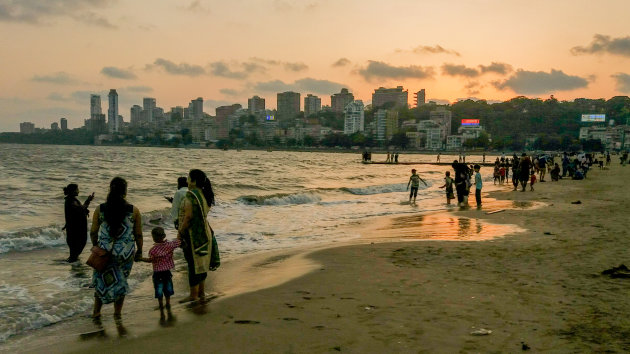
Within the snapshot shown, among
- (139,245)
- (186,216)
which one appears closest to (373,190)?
(186,216)

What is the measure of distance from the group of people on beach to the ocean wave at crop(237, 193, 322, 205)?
16961 mm

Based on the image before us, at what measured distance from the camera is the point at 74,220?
941 cm

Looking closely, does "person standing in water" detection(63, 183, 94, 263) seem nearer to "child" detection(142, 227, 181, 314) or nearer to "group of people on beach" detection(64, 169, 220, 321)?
"group of people on beach" detection(64, 169, 220, 321)

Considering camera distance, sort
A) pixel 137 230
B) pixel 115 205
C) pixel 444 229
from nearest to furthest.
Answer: pixel 115 205
pixel 137 230
pixel 444 229

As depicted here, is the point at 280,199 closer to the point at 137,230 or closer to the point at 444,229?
the point at 444,229

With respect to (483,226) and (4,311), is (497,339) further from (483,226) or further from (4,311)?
(483,226)

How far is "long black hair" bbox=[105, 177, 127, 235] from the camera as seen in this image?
540cm

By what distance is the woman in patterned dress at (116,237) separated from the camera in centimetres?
543

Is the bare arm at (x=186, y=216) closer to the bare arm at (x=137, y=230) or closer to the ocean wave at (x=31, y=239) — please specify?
the bare arm at (x=137, y=230)

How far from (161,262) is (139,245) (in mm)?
400

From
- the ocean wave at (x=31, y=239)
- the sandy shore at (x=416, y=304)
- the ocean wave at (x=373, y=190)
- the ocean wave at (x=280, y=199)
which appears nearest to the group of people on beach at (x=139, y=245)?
the sandy shore at (x=416, y=304)

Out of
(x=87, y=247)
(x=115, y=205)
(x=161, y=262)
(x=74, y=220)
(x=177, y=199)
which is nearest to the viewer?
(x=115, y=205)

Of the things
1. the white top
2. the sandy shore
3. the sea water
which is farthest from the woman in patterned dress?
the white top

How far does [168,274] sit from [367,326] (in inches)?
109
